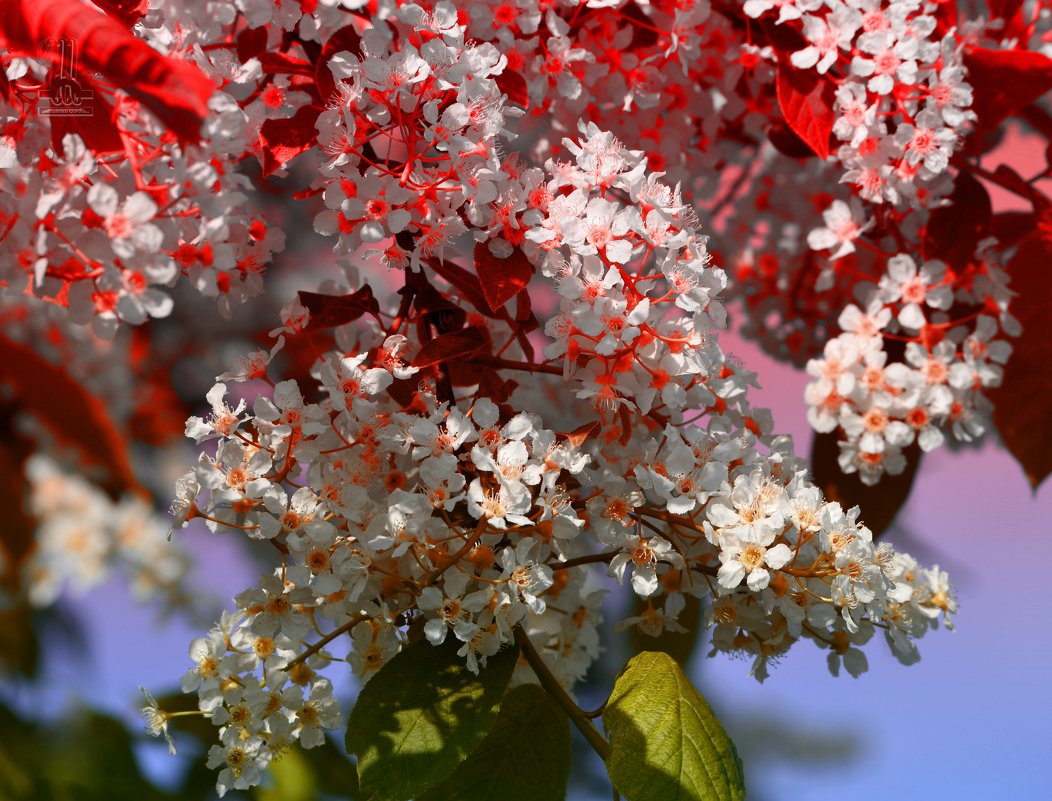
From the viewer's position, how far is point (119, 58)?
0.43 meters

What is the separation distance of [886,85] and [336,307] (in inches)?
12.9

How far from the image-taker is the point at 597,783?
106 cm

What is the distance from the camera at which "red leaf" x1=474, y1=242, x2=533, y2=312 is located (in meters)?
0.52

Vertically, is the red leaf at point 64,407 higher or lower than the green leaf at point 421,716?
lower

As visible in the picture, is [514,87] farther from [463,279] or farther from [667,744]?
[667,744]

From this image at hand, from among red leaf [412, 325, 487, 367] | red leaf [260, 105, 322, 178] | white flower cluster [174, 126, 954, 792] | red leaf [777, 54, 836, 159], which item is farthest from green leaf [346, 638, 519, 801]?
red leaf [777, 54, 836, 159]

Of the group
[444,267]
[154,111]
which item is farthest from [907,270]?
[154,111]

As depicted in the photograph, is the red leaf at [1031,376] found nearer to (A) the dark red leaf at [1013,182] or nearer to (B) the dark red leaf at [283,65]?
(A) the dark red leaf at [1013,182]

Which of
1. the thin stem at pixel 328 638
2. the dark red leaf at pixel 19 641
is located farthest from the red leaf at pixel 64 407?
the thin stem at pixel 328 638

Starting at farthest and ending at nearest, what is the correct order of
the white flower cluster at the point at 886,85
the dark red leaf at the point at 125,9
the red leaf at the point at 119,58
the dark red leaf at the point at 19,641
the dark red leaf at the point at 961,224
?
1. the dark red leaf at the point at 19,641
2. the dark red leaf at the point at 961,224
3. the white flower cluster at the point at 886,85
4. the dark red leaf at the point at 125,9
5. the red leaf at the point at 119,58

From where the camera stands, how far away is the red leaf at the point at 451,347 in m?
0.54

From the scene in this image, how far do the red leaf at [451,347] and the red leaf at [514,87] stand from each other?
4.9 inches

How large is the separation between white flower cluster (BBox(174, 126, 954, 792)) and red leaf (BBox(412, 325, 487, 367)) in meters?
0.01

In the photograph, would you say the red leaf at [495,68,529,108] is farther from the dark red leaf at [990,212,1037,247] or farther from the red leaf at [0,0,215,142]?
the dark red leaf at [990,212,1037,247]
